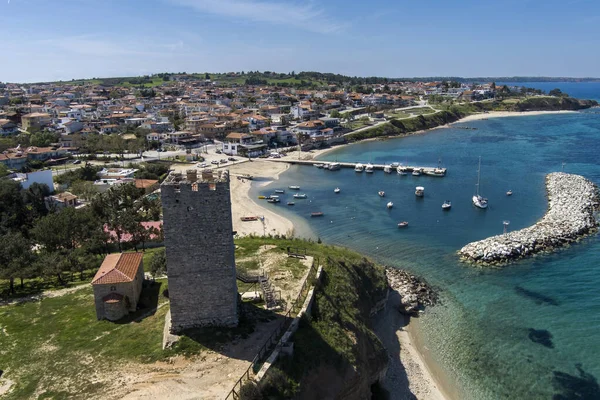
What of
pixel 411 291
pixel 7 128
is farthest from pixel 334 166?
pixel 7 128

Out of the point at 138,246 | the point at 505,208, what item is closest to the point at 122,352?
the point at 138,246

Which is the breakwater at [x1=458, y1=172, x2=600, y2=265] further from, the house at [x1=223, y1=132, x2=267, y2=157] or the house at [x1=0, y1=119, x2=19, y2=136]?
the house at [x1=0, y1=119, x2=19, y2=136]

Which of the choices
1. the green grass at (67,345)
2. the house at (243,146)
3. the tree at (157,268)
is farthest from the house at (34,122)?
the green grass at (67,345)

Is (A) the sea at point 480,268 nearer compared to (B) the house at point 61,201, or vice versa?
(A) the sea at point 480,268

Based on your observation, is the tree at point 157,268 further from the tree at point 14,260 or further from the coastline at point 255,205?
the coastline at point 255,205

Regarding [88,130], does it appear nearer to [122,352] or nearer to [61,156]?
[61,156]

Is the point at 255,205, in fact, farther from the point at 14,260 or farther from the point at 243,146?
the point at 243,146
